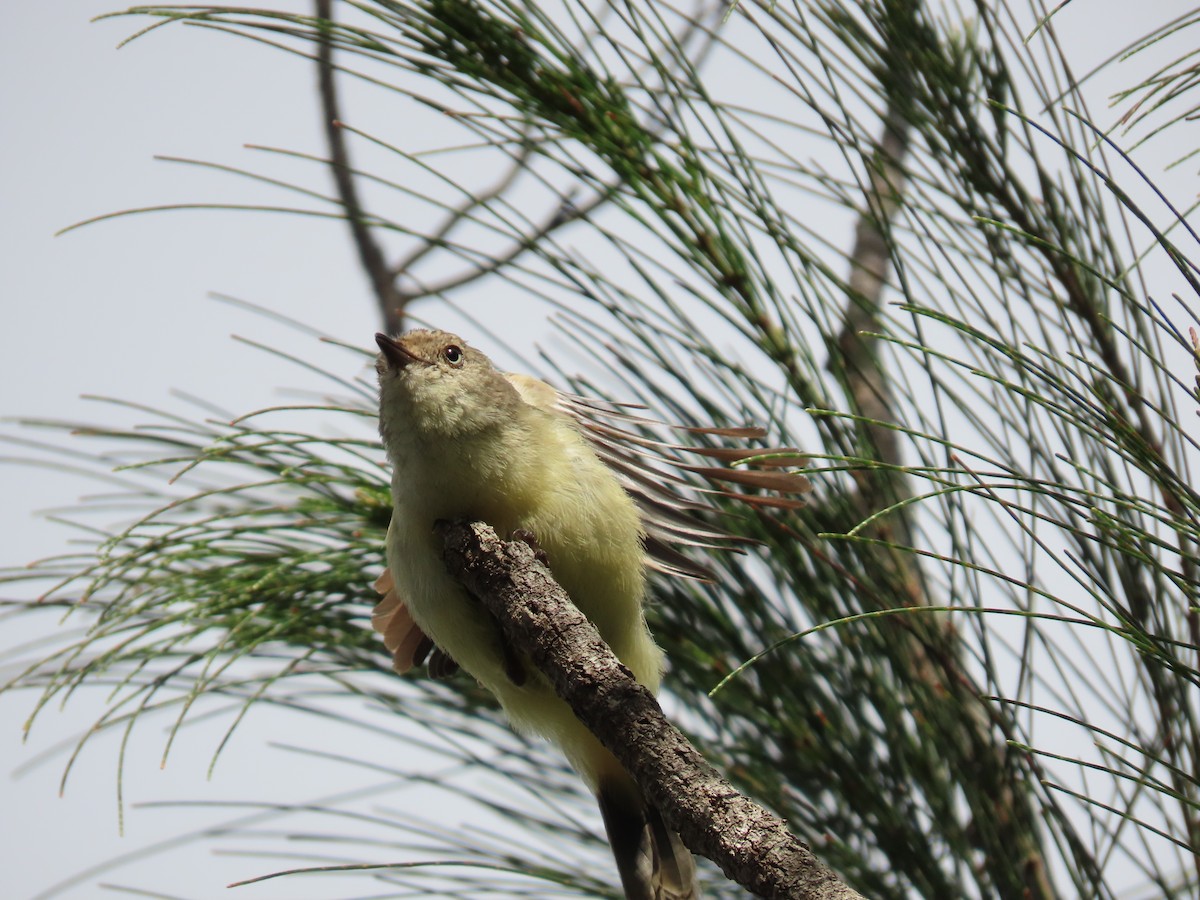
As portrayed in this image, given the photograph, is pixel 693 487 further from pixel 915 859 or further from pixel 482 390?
pixel 915 859

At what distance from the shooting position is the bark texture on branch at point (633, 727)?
1.12 m

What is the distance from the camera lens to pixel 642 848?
194 cm

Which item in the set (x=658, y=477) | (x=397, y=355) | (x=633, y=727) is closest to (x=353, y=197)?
(x=397, y=355)

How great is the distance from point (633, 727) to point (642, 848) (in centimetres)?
74

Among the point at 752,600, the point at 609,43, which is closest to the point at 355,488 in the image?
the point at 752,600

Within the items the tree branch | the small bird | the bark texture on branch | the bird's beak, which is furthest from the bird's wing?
the tree branch

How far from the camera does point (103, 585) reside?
198 cm

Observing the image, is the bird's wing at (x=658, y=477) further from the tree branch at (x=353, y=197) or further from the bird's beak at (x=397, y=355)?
the tree branch at (x=353, y=197)

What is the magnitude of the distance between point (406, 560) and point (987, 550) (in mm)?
844

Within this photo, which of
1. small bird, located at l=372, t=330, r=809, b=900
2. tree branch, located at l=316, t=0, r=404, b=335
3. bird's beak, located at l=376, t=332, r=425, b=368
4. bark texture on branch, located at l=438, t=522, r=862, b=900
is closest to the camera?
bark texture on branch, located at l=438, t=522, r=862, b=900

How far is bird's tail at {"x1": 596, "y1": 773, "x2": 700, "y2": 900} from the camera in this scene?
5.91 ft

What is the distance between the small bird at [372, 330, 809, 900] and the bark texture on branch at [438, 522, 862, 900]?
0.52 ft

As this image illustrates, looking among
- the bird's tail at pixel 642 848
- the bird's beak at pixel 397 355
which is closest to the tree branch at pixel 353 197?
the bird's beak at pixel 397 355

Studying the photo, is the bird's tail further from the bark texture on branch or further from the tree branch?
the tree branch
